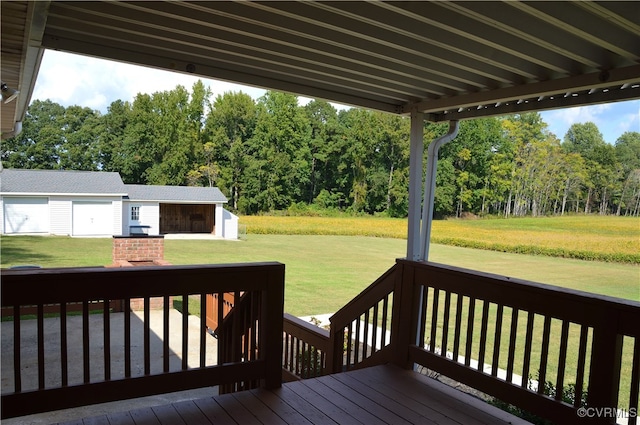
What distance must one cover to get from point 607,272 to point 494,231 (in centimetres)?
570

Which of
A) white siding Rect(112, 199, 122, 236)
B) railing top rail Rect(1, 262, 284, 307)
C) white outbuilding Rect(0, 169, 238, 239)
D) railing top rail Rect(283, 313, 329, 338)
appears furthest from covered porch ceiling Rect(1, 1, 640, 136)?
white siding Rect(112, 199, 122, 236)

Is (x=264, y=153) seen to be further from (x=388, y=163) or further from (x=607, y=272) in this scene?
(x=607, y=272)

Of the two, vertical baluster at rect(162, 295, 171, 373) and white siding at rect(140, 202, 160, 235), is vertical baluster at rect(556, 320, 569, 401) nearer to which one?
vertical baluster at rect(162, 295, 171, 373)

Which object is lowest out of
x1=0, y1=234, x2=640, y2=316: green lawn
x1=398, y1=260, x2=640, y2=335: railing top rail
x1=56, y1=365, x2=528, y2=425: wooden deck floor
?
x1=0, y1=234, x2=640, y2=316: green lawn

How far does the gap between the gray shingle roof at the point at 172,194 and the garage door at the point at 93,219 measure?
1376mm

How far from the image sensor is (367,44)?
2.38m

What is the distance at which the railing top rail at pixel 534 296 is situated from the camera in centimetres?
185

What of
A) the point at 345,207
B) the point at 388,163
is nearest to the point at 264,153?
the point at 345,207

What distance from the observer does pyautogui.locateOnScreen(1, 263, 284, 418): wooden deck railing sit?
5.90 feet

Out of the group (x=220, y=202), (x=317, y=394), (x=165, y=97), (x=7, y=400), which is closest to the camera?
(x=7, y=400)

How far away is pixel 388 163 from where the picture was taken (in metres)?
29.1

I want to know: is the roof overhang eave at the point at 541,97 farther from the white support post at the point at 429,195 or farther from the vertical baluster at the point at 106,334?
the vertical baluster at the point at 106,334

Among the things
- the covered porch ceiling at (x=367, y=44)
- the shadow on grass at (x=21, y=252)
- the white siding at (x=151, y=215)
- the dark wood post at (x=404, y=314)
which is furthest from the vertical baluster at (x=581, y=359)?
the white siding at (x=151, y=215)

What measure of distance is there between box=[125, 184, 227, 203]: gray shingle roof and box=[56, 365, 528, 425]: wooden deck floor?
19930 millimetres
